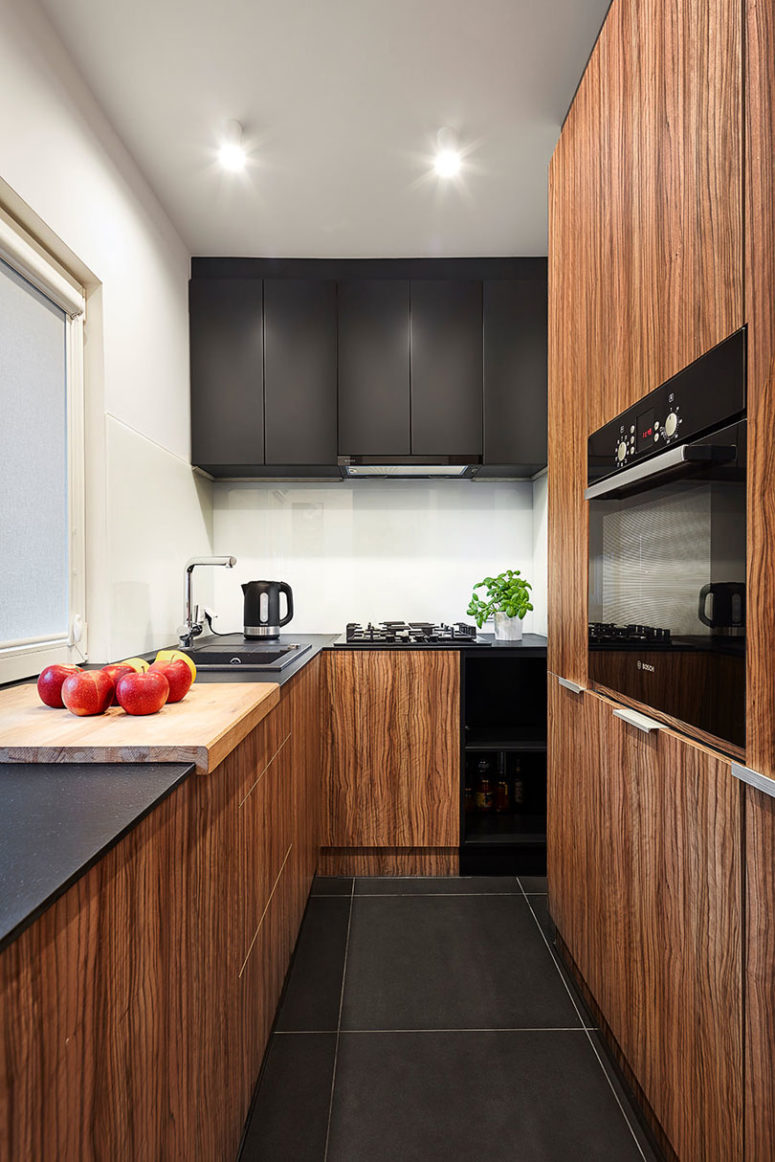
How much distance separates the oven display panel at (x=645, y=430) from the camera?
127 cm

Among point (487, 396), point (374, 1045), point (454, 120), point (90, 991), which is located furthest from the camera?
point (487, 396)

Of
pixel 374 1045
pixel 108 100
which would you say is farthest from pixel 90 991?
pixel 108 100

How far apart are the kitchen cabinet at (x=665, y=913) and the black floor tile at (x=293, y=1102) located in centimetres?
66

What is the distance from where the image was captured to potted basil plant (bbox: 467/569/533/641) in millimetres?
2783

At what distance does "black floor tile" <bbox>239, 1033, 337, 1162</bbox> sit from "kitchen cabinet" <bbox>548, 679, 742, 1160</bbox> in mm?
660

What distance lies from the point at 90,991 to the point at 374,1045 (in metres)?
1.23

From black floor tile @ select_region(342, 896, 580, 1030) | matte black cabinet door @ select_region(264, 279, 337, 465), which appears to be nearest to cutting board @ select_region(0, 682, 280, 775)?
black floor tile @ select_region(342, 896, 580, 1030)

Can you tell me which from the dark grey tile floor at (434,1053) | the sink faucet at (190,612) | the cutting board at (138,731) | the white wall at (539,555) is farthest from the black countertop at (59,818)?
the white wall at (539,555)

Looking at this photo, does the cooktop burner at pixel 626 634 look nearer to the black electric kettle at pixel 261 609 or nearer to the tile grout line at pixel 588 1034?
the tile grout line at pixel 588 1034

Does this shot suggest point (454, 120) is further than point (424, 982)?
Yes

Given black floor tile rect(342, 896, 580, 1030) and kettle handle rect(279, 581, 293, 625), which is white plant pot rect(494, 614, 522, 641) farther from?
black floor tile rect(342, 896, 580, 1030)

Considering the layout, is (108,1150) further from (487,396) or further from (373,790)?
(487,396)

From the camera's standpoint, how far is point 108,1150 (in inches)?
26.1

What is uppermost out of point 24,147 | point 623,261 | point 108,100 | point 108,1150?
point 108,100
